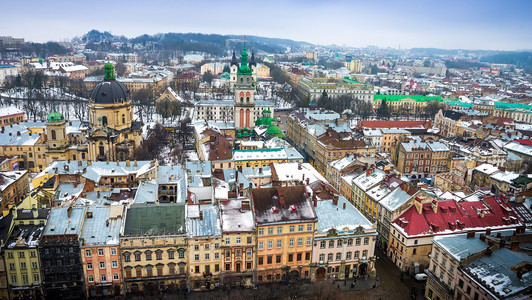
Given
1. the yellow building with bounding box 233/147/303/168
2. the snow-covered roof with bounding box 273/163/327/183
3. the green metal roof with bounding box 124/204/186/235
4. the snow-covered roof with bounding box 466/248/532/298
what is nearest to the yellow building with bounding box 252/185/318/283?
the green metal roof with bounding box 124/204/186/235

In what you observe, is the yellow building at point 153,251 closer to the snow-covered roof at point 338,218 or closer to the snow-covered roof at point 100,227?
the snow-covered roof at point 100,227

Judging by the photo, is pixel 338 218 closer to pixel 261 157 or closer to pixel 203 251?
pixel 203 251

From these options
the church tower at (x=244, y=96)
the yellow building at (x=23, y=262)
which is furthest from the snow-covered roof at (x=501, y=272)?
the church tower at (x=244, y=96)

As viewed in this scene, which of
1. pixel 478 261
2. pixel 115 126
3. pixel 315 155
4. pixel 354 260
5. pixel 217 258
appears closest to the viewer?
pixel 478 261

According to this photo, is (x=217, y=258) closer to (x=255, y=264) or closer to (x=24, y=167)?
(x=255, y=264)

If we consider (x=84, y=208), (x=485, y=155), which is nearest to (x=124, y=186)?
(x=84, y=208)

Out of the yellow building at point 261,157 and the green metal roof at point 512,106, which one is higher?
the green metal roof at point 512,106

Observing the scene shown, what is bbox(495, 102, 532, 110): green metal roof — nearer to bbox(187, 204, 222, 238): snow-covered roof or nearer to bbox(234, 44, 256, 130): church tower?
bbox(234, 44, 256, 130): church tower
